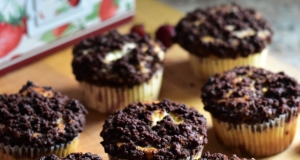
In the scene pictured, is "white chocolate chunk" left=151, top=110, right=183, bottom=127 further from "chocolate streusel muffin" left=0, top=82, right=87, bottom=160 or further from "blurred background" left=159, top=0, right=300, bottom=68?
"blurred background" left=159, top=0, right=300, bottom=68

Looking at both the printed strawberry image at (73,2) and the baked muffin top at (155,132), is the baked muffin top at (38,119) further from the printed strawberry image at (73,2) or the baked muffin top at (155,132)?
the printed strawberry image at (73,2)

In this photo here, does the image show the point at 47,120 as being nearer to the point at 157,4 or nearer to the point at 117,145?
the point at 117,145

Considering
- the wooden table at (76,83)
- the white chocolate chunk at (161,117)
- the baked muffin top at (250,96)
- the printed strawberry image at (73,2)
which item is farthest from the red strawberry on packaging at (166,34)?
the white chocolate chunk at (161,117)

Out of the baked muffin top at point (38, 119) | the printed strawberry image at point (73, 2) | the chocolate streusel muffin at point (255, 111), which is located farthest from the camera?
the printed strawberry image at point (73, 2)

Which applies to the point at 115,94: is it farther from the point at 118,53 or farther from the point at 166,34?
the point at 166,34

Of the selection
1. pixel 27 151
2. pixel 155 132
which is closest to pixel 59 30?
pixel 27 151

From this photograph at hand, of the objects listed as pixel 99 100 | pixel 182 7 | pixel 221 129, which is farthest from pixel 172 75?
pixel 182 7

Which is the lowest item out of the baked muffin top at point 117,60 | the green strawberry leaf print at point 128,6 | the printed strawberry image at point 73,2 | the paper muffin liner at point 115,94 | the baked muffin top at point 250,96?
the baked muffin top at point 250,96
